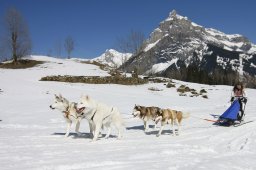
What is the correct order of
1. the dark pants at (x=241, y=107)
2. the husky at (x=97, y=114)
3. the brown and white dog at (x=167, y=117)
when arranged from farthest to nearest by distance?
the dark pants at (x=241, y=107), the brown and white dog at (x=167, y=117), the husky at (x=97, y=114)

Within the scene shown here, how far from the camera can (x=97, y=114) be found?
33.8 ft

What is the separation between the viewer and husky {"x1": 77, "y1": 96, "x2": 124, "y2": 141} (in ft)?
32.8

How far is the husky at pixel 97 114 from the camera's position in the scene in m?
9.99

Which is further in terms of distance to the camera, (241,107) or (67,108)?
(241,107)

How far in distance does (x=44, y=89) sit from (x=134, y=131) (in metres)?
17.9

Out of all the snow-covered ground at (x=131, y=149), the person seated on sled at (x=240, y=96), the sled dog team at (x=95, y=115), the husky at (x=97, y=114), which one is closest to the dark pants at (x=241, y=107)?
the person seated on sled at (x=240, y=96)

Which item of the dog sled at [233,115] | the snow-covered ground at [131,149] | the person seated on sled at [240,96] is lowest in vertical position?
the snow-covered ground at [131,149]

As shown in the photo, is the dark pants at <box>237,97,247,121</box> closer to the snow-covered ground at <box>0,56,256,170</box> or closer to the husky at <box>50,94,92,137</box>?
the snow-covered ground at <box>0,56,256,170</box>

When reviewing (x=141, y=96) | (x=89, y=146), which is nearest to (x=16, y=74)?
(x=141, y=96)

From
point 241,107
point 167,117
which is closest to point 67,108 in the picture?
point 167,117

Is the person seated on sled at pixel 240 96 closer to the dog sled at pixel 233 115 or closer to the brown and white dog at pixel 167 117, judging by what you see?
the dog sled at pixel 233 115

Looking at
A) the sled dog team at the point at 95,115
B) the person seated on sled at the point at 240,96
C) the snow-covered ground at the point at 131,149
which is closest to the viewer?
the snow-covered ground at the point at 131,149

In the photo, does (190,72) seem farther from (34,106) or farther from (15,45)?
(34,106)

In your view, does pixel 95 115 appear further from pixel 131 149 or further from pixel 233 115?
pixel 233 115
